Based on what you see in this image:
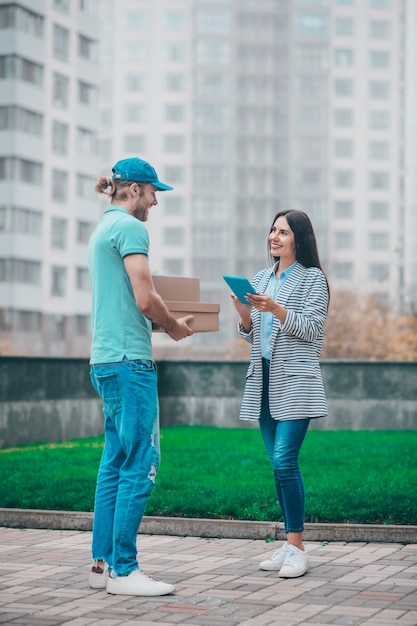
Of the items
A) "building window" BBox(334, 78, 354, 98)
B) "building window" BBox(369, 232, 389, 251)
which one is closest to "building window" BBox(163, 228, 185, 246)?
"building window" BBox(369, 232, 389, 251)

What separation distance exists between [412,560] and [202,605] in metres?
1.85

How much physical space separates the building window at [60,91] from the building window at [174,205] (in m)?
32.8

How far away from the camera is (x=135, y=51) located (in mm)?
110938

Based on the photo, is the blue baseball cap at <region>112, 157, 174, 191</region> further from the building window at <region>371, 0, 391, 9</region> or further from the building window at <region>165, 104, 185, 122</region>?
the building window at <region>371, 0, 391, 9</region>

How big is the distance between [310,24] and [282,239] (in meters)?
114

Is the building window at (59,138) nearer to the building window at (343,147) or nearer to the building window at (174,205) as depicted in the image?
the building window at (174,205)

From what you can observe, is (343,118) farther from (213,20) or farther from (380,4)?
(213,20)

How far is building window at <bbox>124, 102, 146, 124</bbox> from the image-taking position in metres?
110

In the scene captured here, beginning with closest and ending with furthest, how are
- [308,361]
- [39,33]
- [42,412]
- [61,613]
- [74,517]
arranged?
[61,613], [308,361], [74,517], [42,412], [39,33]

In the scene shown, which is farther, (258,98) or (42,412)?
(258,98)

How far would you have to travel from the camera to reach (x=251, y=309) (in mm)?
7035

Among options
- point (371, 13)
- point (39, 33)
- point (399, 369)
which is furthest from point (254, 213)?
point (399, 369)

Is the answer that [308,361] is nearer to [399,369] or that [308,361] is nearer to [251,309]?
[251,309]

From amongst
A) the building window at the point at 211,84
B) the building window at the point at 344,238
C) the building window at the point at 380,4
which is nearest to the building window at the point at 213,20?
the building window at the point at 211,84
